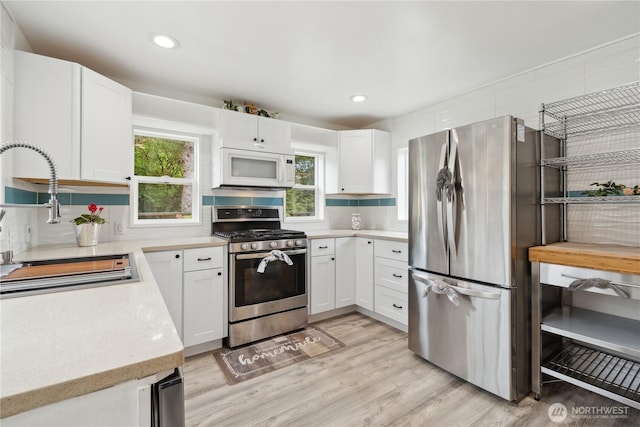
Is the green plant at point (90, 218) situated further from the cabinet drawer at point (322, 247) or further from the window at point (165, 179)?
the cabinet drawer at point (322, 247)

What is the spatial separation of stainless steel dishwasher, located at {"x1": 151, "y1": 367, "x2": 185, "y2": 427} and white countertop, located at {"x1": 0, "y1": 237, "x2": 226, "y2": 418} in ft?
0.26

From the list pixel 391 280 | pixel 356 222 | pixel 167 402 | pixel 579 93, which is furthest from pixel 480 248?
pixel 356 222

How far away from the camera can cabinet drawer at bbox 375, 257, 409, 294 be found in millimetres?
2916

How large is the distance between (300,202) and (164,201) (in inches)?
62.0

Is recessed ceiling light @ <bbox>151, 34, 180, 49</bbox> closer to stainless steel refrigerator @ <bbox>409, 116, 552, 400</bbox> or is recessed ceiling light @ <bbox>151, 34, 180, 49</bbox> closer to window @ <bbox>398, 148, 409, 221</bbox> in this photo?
stainless steel refrigerator @ <bbox>409, 116, 552, 400</bbox>

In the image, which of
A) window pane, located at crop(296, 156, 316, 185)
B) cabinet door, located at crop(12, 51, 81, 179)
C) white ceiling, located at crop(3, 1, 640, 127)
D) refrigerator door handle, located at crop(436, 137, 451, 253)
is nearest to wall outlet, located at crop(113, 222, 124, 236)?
cabinet door, located at crop(12, 51, 81, 179)

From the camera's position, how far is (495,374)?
1.93 m

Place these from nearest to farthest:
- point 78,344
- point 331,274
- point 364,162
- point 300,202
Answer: point 78,344
point 331,274
point 364,162
point 300,202

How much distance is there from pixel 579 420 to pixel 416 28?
2.58m

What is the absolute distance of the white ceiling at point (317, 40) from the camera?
1783 mm

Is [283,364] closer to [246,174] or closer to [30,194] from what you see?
[246,174]

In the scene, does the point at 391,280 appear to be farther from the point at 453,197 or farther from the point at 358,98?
the point at 358,98

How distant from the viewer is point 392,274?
303 cm

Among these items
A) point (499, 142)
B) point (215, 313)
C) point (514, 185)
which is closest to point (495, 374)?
point (514, 185)
